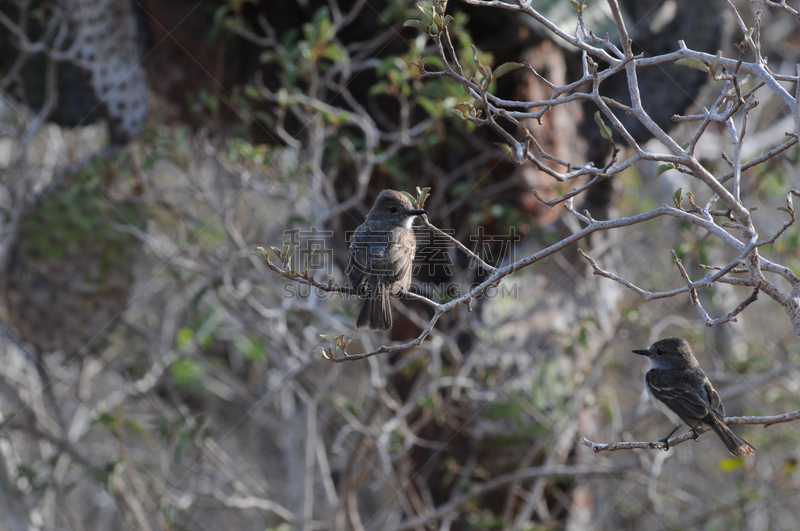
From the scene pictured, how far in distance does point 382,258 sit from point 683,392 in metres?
1.59

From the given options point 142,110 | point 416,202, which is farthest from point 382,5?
point 416,202

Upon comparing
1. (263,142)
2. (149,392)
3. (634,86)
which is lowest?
(149,392)

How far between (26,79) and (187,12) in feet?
5.14

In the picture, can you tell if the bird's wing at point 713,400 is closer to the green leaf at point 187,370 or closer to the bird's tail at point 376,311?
the bird's tail at point 376,311

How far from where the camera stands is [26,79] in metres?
5.87

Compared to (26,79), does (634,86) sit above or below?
above

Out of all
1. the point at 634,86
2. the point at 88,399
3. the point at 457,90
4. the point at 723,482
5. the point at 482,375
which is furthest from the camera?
the point at 723,482

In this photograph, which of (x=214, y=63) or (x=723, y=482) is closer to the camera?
(x=214, y=63)

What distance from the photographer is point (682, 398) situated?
325 cm

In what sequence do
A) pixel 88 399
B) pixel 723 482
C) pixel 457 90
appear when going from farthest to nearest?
pixel 723 482, pixel 88 399, pixel 457 90

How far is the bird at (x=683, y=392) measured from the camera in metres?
3.10

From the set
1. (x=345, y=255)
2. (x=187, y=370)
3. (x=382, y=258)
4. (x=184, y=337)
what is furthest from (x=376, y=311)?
(x=187, y=370)

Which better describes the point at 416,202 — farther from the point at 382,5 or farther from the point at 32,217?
the point at 32,217

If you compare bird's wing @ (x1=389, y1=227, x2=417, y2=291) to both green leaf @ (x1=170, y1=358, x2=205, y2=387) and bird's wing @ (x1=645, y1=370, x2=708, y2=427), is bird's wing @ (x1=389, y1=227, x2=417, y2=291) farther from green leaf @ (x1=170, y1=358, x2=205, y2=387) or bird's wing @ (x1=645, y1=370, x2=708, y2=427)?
green leaf @ (x1=170, y1=358, x2=205, y2=387)
